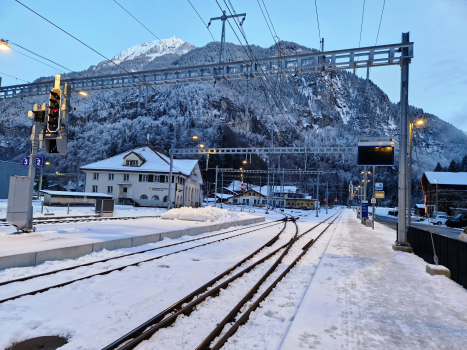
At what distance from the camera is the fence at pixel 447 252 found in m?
8.34

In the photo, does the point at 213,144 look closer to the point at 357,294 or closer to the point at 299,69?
the point at 299,69

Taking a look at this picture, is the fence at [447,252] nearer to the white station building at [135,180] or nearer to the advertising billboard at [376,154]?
the advertising billboard at [376,154]

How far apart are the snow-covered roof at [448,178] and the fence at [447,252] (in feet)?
191

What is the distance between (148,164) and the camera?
5334 centimetres

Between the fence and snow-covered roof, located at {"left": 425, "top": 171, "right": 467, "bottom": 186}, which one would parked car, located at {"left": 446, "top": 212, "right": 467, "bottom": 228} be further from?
the fence

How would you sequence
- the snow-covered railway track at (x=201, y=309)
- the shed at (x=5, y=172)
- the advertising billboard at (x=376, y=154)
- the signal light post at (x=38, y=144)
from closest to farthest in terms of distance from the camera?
1. the snow-covered railway track at (x=201, y=309)
2. the signal light post at (x=38, y=144)
3. the advertising billboard at (x=376, y=154)
4. the shed at (x=5, y=172)

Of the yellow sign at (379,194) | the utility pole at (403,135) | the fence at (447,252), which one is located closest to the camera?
the fence at (447,252)

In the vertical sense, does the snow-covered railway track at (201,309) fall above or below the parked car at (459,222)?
above

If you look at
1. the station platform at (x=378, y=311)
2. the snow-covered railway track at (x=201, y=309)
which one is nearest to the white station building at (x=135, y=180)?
the snow-covered railway track at (x=201, y=309)

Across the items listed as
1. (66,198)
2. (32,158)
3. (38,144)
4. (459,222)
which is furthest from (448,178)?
(32,158)

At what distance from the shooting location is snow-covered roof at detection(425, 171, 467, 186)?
62078 millimetres

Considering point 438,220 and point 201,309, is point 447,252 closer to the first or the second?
point 201,309

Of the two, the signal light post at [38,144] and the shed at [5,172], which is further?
the shed at [5,172]

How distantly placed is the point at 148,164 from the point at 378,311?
50.4m
